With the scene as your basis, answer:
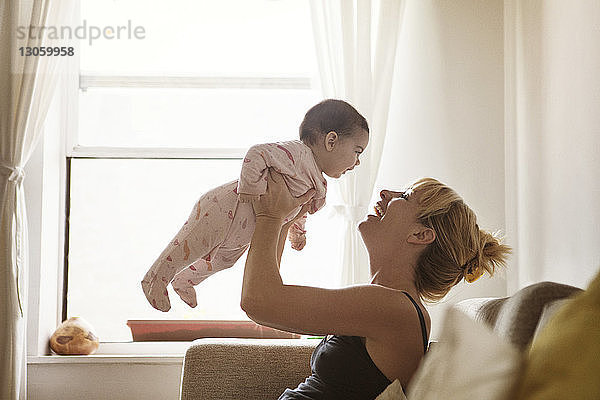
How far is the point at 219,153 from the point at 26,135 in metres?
0.89

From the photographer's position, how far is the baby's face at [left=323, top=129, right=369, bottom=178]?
7.08 feet

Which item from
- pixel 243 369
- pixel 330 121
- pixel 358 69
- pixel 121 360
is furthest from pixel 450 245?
pixel 121 360

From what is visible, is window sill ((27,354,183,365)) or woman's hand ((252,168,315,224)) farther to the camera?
window sill ((27,354,183,365))

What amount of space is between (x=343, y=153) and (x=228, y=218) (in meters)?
0.38

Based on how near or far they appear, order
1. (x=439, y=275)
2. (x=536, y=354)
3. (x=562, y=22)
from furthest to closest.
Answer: (x=562, y=22), (x=439, y=275), (x=536, y=354)

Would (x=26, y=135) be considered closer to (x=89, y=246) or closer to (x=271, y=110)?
(x=89, y=246)

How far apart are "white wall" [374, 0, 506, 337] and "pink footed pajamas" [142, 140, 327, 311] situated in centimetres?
141

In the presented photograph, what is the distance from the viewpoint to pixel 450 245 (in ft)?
6.24

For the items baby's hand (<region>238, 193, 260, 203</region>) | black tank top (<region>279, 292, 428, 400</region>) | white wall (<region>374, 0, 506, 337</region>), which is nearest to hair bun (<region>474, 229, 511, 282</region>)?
black tank top (<region>279, 292, 428, 400</region>)

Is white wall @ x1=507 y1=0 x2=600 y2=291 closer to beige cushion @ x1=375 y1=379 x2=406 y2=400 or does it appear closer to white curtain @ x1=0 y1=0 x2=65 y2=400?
beige cushion @ x1=375 y1=379 x2=406 y2=400

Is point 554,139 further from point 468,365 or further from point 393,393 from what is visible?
point 468,365

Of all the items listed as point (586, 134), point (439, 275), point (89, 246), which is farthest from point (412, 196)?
point (89, 246)

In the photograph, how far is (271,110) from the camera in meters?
3.75

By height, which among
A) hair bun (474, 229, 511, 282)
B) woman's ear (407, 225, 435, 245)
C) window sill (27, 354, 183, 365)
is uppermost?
A: woman's ear (407, 225, 435, 245)
